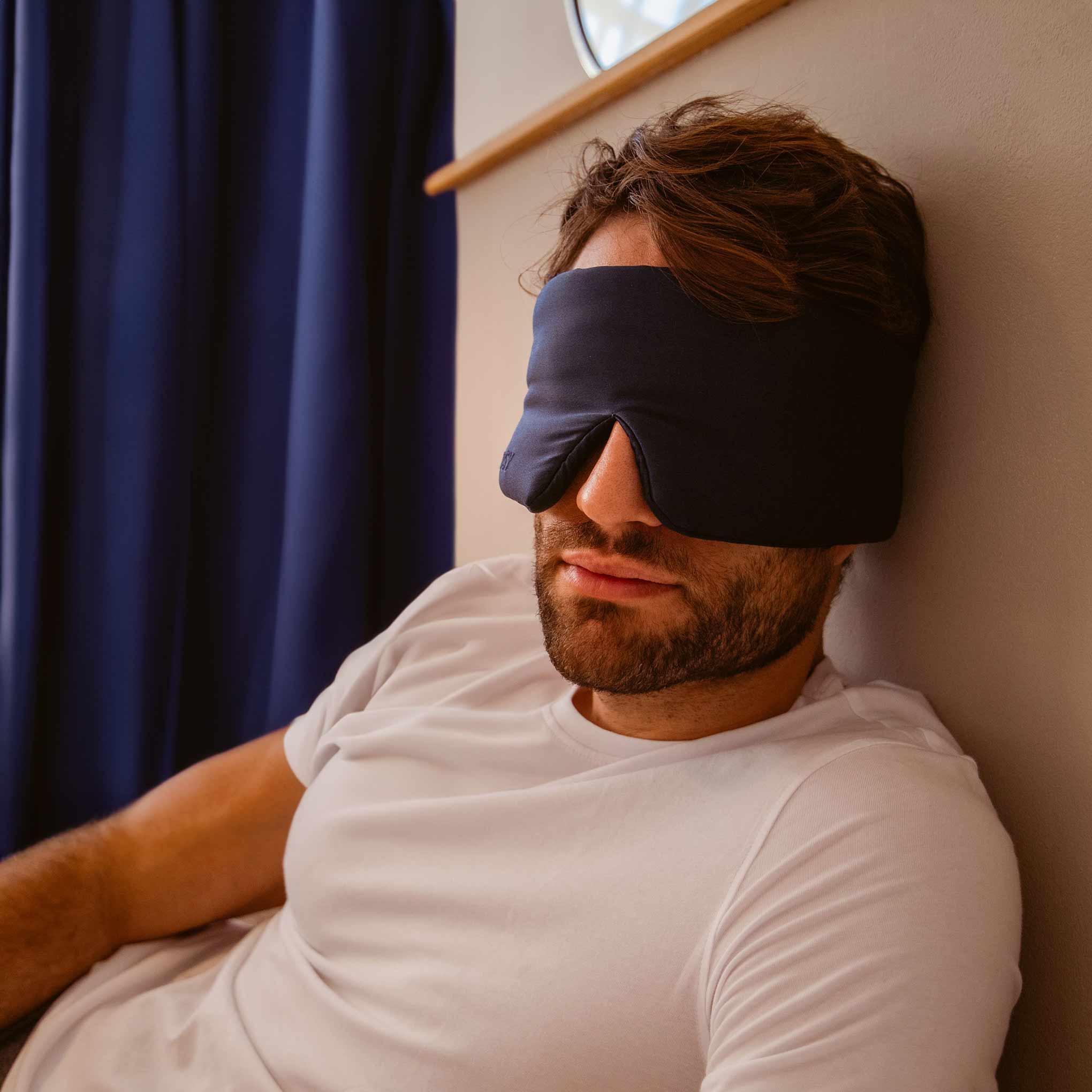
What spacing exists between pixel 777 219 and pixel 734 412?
18cm

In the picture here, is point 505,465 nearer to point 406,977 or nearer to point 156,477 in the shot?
point 406,977

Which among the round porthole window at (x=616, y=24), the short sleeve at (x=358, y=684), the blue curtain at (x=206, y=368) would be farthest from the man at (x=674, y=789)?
the blue curtain at (x=206, y=368)

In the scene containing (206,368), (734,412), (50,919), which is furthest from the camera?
(206,368)

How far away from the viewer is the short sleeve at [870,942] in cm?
53

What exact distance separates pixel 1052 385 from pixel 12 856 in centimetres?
115

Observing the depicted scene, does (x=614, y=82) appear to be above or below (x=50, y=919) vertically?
above

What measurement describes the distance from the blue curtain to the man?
48cm

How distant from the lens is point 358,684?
998mm

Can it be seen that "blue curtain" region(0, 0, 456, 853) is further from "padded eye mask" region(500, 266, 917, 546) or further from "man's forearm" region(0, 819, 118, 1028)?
"padded eye mask" region(500, 266, 917, 546)

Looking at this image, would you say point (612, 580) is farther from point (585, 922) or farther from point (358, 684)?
point (358, 684)

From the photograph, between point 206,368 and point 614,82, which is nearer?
point 614,82

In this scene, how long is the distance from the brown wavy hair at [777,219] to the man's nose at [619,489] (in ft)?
0.44

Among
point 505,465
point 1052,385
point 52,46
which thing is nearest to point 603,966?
point 505,465

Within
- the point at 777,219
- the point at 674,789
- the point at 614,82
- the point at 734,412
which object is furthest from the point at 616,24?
the point at 674,789
